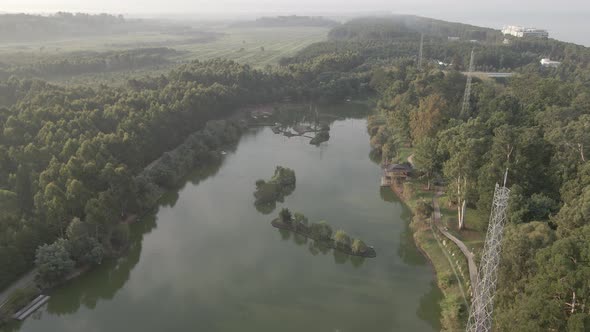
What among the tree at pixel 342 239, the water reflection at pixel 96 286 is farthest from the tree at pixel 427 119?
Result: the water reflection at pixel 96 286

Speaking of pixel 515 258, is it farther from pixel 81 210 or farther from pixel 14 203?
pixel 14 203

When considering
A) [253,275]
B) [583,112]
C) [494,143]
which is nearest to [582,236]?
[494,143]

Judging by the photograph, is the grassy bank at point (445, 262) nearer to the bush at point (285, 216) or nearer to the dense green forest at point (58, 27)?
the bush at point (285, 216)

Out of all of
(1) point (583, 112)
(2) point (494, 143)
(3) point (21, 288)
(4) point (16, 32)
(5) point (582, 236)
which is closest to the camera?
(5) point (582, 236)

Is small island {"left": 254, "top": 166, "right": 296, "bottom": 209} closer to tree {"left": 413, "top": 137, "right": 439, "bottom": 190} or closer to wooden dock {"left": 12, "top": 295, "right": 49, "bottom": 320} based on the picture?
tree {"left": 413, "top": 137, "right": 439, "bottom": 190}

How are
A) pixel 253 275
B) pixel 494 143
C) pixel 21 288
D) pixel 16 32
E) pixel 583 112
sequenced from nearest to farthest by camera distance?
pixel 21 288, pixel 253 275, pixel 494 143, pixel 583 112, pixel 16 32

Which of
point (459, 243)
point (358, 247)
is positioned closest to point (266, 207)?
point (358, 247)
